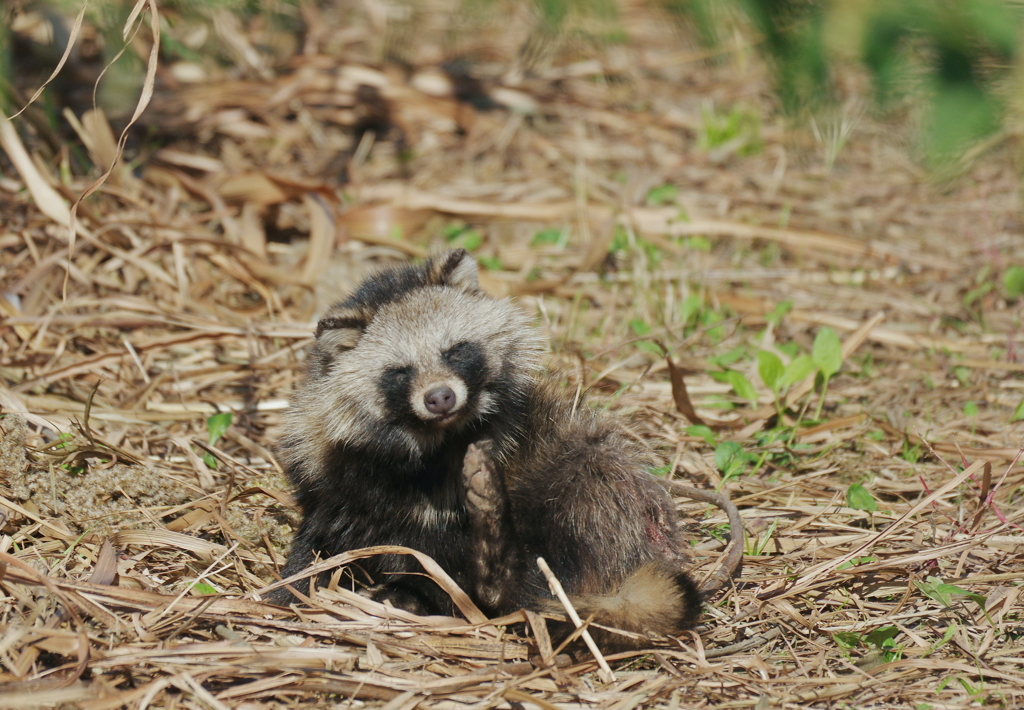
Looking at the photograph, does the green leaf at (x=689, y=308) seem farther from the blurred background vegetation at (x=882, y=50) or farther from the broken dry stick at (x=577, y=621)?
the blurred background vegetation at (x=882, y=50)

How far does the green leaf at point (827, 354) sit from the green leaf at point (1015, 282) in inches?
78.6

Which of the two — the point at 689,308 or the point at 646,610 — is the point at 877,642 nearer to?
the point at 646,610

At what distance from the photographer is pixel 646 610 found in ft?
10.8

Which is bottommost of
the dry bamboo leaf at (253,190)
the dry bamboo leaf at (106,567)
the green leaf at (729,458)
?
the dry bamboo leaf at (106,567)

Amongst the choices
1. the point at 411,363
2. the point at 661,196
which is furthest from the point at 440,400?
the point at 661,196

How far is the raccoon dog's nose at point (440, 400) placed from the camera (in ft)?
11.4

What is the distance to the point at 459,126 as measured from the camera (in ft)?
28.5

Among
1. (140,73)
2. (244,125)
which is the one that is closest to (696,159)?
(244,125)

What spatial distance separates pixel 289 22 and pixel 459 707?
7620mm

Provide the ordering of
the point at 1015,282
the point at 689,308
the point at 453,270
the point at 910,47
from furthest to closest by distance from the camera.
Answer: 1. the point at 1015,282
2. the point at 689,308
3. the point at 453,270
4. the point at 910,47

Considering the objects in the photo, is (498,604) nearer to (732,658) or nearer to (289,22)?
(732,658)

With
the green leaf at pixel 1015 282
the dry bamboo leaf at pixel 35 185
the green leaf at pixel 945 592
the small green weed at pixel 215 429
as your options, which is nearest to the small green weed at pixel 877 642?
the green leaf at pixel 945 592

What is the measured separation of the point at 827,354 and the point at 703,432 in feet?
2.99

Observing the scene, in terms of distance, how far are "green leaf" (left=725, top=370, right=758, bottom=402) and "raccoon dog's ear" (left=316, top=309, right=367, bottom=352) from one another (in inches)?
91.6
